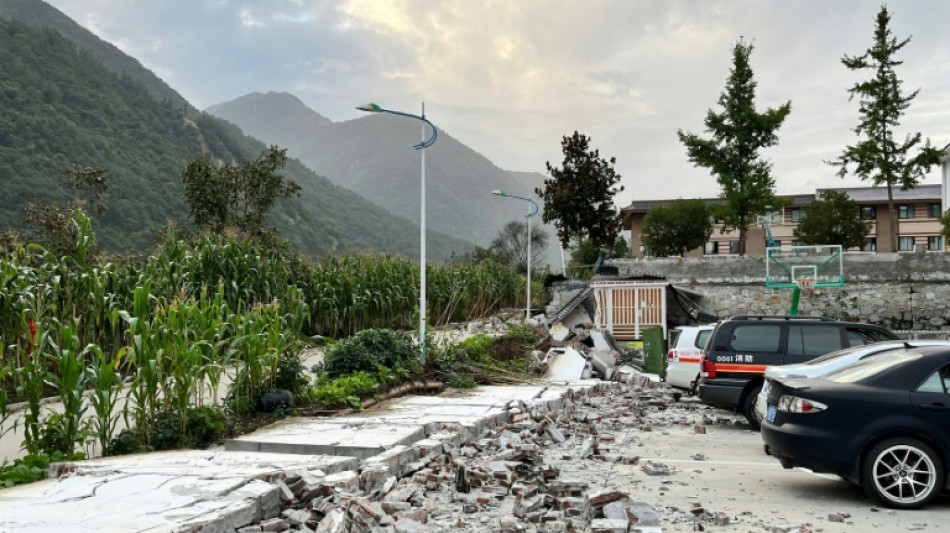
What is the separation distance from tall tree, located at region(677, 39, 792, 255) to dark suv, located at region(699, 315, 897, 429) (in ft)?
101

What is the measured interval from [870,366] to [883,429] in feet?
2.82

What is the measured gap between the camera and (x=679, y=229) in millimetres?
56000

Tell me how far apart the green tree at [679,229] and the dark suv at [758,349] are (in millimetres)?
44370

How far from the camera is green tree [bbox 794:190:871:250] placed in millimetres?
56697

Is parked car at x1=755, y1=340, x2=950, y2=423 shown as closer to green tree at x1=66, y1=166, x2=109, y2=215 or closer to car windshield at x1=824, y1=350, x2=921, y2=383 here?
car windshield at x1=824, y1=350, x2=921, y2=383

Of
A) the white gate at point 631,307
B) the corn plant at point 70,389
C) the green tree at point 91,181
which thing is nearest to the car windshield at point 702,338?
the corn plant at point 70,389

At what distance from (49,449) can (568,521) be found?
5134 mm

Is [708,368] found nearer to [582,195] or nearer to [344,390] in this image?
[344,390]

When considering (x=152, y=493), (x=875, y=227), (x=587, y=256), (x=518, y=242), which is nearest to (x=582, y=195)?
(x=587, y=256)

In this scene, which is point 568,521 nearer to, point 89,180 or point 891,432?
point 891,432

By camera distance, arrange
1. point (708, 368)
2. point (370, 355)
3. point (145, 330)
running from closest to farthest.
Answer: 1. point (145, 330)
2. point (708, 368)
3. point (370, 355)

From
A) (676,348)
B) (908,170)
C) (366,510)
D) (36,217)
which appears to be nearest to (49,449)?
(366,510)

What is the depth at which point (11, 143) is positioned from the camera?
5488cm

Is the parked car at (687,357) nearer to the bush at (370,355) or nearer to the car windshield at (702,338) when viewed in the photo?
the car windshield at (702,338)
